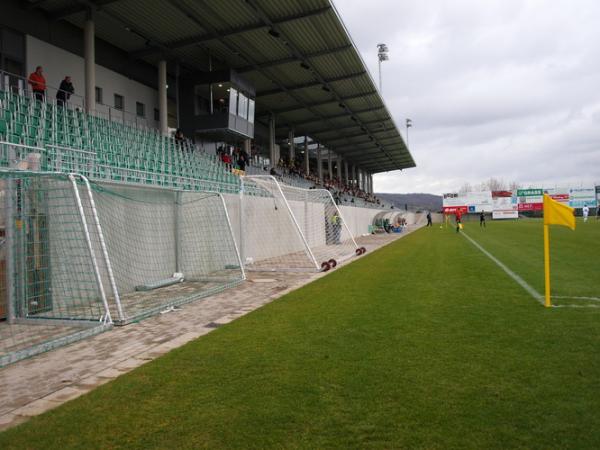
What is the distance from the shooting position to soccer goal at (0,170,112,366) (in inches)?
247

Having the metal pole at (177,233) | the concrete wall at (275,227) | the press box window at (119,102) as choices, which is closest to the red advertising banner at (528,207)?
the concrete wall at (275,227)

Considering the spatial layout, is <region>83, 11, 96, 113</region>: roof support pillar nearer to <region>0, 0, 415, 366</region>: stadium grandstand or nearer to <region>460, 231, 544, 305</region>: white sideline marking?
<region>0, 0, 415, 366</region>: stadium grandstand

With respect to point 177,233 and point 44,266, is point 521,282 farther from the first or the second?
point 44,266

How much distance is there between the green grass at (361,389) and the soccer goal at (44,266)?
2227 mm

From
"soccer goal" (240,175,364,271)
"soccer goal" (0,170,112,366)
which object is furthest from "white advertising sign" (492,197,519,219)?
"soccer goal" (0,170,112,366)

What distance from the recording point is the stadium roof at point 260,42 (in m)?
17.6

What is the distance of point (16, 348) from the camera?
5.46 metres

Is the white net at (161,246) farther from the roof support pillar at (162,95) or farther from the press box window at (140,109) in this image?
the press box window at (140,109)

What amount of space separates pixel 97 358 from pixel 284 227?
12953 mm

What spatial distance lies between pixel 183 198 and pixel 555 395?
31.2ft

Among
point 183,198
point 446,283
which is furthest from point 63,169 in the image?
point 446,283

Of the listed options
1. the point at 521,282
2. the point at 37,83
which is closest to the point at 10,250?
the point at 37,83

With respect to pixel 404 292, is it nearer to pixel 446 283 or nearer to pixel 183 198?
pixel 446 283

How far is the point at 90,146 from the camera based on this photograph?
1131cm
